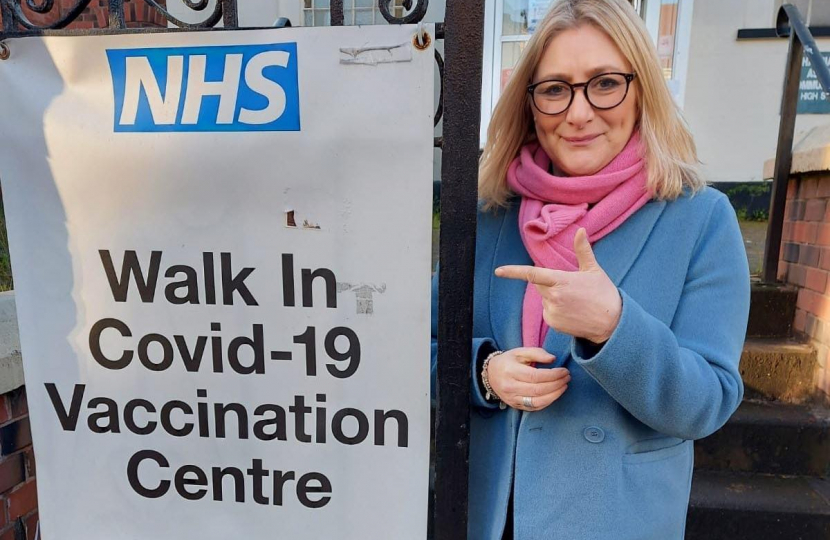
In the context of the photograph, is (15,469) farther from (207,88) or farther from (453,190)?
(453,190)

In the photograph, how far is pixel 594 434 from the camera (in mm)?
989

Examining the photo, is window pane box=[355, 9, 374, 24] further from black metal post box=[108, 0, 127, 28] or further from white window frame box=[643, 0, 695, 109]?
black metal post box=[108, 0, 127, 28]

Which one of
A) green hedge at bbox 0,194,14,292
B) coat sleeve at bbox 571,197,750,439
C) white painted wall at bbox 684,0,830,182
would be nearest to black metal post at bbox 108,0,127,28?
coat sleeve at bbox 571,197,750,439

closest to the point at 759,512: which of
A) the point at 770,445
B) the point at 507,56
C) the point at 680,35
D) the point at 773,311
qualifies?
the point at 770,445

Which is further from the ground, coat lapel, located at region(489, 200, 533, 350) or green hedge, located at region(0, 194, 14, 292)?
coat lapel, located at region(489, 200, 533, 350)

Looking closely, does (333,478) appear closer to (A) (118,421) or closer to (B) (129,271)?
(A) (118,421)

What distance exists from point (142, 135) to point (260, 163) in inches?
8.9

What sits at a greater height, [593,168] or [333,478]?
[593,168]

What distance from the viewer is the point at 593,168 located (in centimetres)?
105

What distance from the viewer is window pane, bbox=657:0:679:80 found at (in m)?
5.82

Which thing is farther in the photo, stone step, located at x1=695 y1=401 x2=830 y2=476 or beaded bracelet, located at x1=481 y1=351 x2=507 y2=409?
stone step, located at x1=695 y1=401 x2=830 y2=476

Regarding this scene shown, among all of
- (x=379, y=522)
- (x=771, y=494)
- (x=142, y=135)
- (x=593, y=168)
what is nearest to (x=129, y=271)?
(x=142, y=135)

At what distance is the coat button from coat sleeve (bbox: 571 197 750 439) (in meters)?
0.09

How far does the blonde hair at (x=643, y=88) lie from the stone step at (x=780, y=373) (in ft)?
5.45
